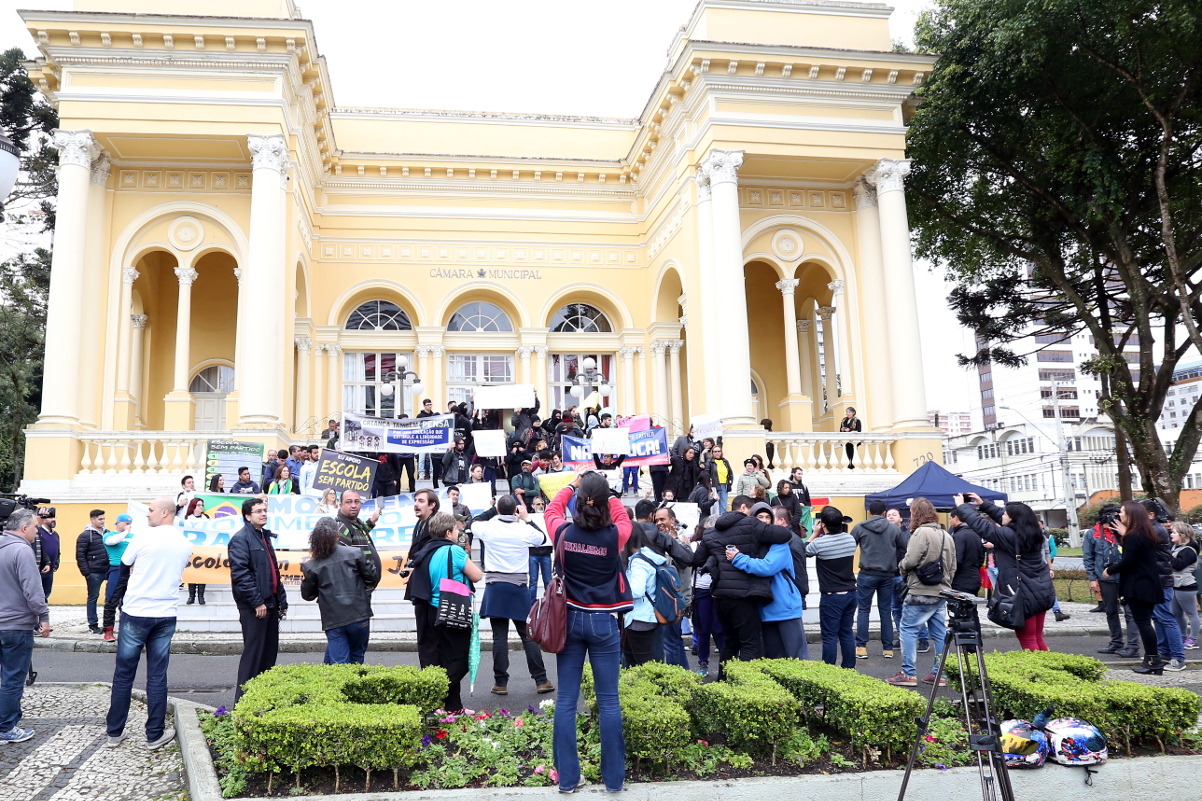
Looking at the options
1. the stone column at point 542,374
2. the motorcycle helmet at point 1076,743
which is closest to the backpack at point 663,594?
the motorcycle helmet at point 1076,743

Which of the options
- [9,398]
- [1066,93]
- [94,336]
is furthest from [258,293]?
[1066,93]

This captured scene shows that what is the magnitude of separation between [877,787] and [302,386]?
800 inches

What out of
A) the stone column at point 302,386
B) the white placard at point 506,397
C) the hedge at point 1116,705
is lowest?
the hedge at point 1116,705

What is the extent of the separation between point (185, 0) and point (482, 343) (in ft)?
35.5

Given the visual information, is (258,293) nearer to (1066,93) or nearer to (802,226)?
(802,226)

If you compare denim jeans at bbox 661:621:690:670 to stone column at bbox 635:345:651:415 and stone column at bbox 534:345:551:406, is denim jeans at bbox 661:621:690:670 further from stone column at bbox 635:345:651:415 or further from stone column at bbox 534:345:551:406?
stone column at bbox 635:345:651:415

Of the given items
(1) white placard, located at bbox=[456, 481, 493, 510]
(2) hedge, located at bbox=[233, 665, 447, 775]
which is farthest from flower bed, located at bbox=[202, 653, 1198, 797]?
(1) white placard, located at bbox=[456, 481, 493, 510]

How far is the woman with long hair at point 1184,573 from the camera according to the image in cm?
1036

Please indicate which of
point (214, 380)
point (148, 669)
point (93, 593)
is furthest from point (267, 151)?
point (148, 669)

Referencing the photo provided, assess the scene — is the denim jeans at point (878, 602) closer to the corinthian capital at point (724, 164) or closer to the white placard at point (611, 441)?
the white placard at point (611, 441)

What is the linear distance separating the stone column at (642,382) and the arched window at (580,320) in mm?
1326

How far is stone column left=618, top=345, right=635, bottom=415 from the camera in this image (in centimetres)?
2548

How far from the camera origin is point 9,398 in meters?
27.8

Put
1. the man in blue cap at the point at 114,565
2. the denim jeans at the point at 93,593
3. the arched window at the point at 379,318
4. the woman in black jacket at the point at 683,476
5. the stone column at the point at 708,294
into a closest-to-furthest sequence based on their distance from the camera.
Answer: the man in blue cap at the point at 114,565
the denim jeans at the point at 93,593
the woman in black jacket at the point at 683,476
the stone column at the point at 708,294
the arched window at the point at 379,318
